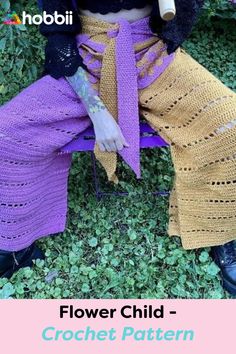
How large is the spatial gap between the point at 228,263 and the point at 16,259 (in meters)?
0.76

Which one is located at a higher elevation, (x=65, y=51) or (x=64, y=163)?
(x=65, y=51)

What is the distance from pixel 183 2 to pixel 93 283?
101cm

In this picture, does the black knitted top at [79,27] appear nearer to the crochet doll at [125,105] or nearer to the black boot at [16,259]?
the crochet doll at [125,105]

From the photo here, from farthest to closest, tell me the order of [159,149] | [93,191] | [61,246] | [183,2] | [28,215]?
[159,149], [93,191], [61,246], [28,215], [183,2]

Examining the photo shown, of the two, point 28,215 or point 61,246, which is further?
point 61,246

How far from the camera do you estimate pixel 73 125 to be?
Answer: 175 cm

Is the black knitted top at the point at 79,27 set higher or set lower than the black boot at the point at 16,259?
higher

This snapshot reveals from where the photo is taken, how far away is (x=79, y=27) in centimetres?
173

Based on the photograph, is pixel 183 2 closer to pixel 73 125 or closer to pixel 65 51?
pixel 65 51

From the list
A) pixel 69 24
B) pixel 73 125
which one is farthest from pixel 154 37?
pixel 73 125

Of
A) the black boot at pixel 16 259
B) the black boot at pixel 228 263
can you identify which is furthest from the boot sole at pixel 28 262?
the black boot at pixel 228 263

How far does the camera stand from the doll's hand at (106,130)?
5.44ft

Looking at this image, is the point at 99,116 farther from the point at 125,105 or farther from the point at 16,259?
the point at 16,259

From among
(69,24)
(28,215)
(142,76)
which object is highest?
(69,24)
